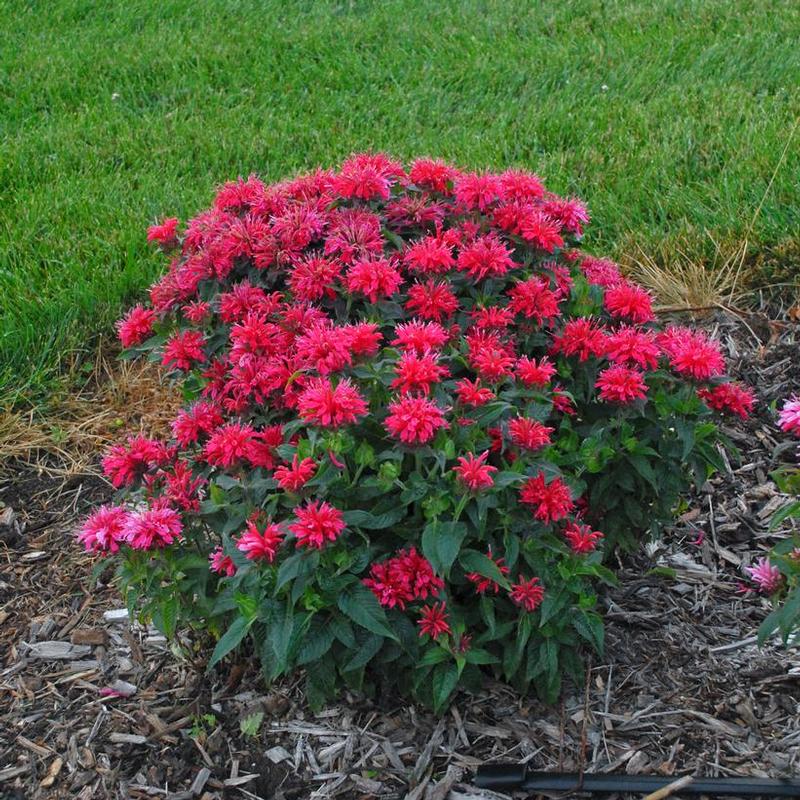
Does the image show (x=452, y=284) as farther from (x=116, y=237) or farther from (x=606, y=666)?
(x=116, y=237)

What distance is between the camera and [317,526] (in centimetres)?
198

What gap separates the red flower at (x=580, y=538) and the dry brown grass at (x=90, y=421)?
5.99ft

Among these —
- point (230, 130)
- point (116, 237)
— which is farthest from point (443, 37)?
point (116, 237)

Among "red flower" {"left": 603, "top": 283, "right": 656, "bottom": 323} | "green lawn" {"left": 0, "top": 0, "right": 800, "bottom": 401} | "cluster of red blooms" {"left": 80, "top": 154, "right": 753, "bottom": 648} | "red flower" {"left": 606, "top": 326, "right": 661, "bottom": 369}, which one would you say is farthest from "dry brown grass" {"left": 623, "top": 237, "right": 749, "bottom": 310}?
"red flower" {"left": 606, "top": 326, "right": 661, "bottom": 369}

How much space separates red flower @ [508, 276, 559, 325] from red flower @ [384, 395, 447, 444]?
52cm

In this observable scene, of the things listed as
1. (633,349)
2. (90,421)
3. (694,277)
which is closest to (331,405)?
(633,349)

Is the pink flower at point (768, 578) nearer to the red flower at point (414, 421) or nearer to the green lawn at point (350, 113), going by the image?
the red flower at point (414, 421)

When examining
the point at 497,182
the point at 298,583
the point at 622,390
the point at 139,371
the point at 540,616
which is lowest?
the point at 139,371

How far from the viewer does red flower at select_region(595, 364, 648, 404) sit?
2.29 meters

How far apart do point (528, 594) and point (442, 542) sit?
0.28 meters

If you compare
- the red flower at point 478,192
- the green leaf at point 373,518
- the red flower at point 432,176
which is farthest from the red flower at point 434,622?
the red flower at point 432,176

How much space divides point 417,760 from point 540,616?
46 cm

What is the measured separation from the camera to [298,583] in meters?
2.06

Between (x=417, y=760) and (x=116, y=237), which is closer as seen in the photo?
(x=417, y=760)
